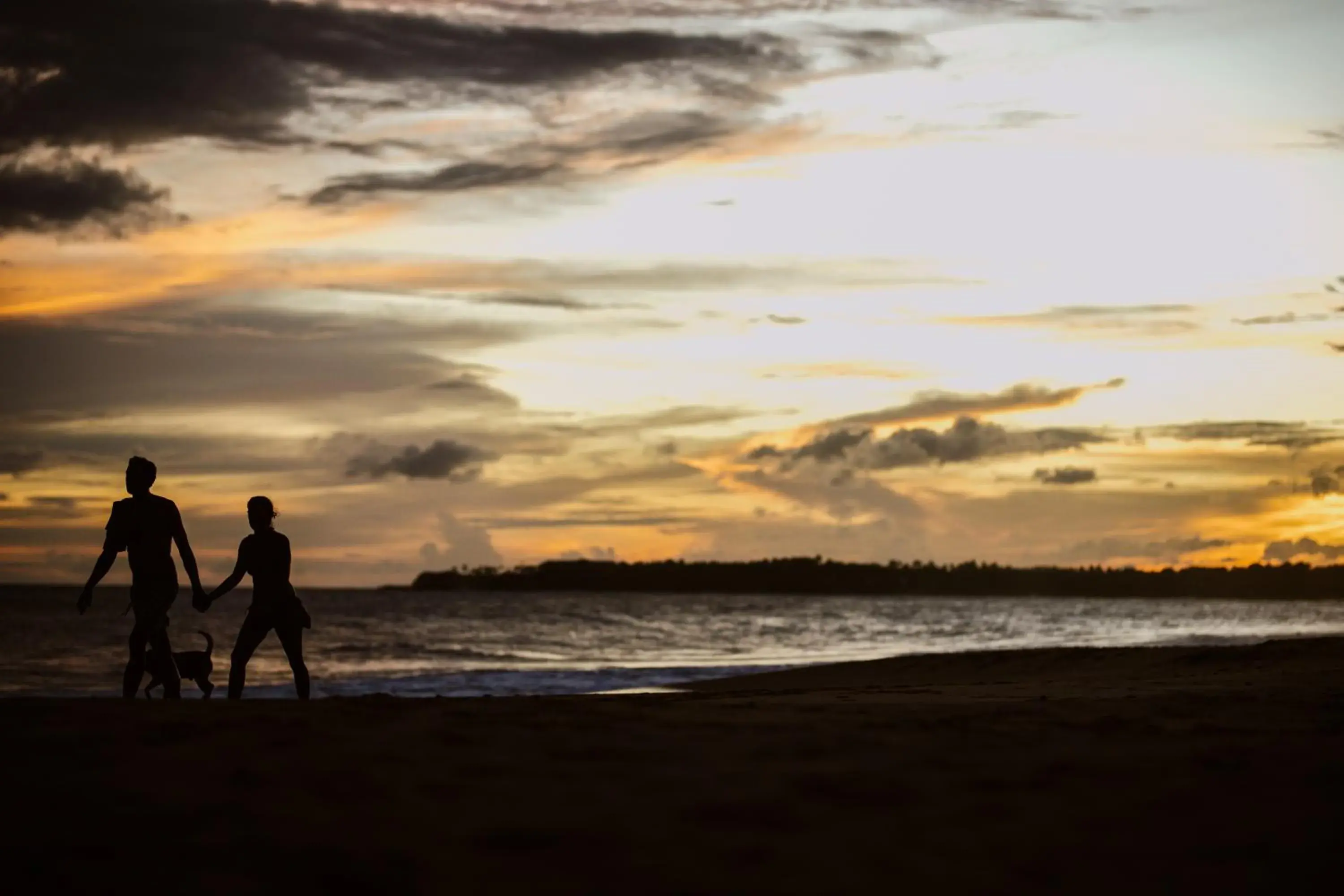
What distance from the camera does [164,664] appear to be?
444 inches

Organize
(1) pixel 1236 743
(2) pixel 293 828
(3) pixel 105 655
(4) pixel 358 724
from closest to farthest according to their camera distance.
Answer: (2) pixel 293 828
(1) pixel 1236 743
(4) pixel 358 724
(3) pixel 105 655

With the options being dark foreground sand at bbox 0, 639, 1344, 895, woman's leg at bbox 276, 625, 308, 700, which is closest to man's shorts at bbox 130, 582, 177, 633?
woman's leg at bbox 276, 625, 308, 700

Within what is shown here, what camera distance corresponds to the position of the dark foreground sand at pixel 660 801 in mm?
4879

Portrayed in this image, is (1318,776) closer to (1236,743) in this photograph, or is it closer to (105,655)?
(1236,743)

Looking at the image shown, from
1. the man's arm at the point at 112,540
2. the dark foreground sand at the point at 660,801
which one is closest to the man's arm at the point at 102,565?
the man's arm at the point at 112,540

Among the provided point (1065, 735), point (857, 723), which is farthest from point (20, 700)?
point (1065, 735)

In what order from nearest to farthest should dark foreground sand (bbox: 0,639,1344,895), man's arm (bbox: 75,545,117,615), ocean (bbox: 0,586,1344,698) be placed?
dark foreground sand (bbox: 0,639,1344,895) → man's arm (bbox: 75,545,117,615) → ocean (bbox: 0,586,1344,698)

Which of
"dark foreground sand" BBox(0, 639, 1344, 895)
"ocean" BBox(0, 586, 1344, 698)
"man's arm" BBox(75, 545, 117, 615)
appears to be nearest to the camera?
"dark foreground sand" BBox(0, 639, 1344, 895)

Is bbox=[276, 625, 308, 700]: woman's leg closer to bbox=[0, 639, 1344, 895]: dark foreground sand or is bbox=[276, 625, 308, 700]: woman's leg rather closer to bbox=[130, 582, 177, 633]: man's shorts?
bbox=[130, 582, 177, 633]: man's shorts

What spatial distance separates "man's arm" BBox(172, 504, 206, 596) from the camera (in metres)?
11.1

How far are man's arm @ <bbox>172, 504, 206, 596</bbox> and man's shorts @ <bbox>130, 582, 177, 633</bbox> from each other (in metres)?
0.18

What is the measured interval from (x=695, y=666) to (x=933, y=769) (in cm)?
2587

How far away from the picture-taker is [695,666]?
1260 inches

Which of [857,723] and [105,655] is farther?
[105,655]
